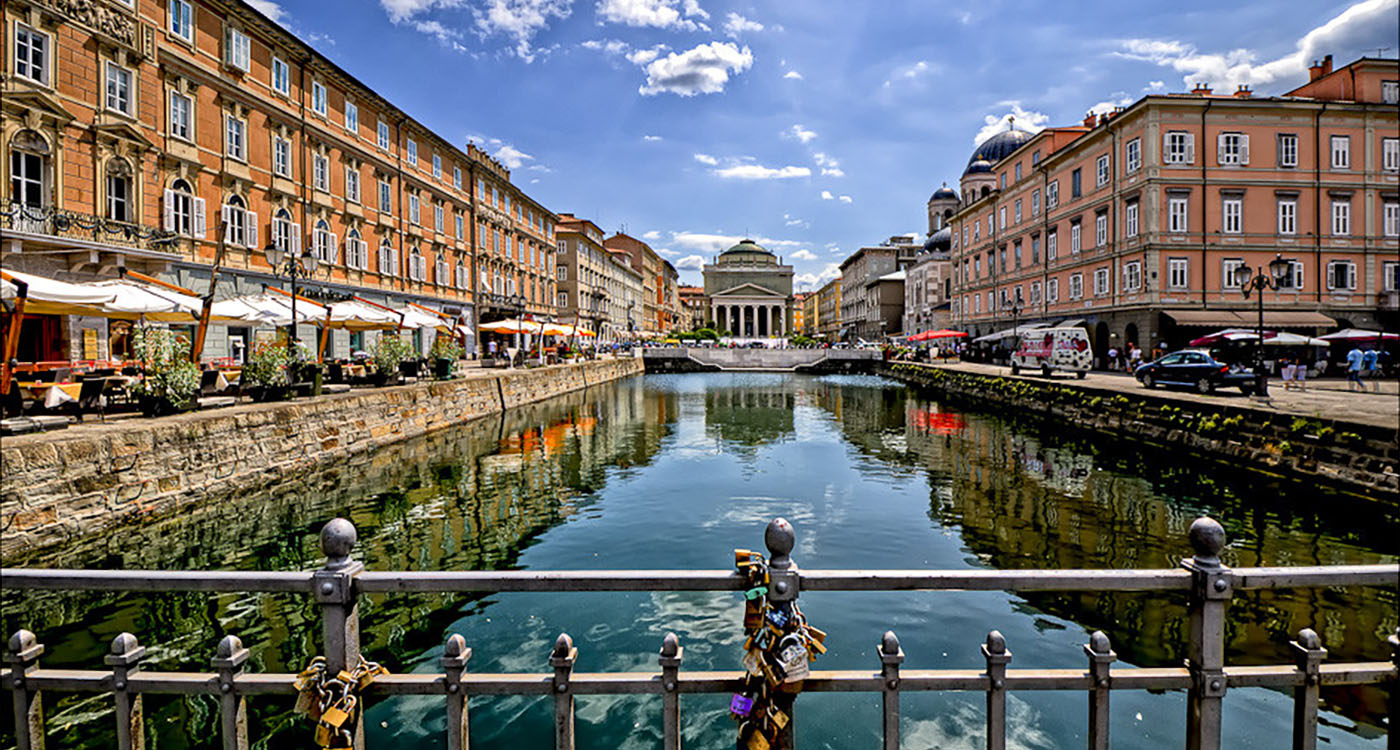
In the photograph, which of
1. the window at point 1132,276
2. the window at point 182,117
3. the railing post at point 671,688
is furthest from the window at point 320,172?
the window at point 1132,276

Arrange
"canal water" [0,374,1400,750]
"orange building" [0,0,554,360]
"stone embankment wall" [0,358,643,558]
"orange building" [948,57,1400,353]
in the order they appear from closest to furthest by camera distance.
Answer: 1. "canal water" [0,374,1400,750]
2. "stone embankment wall" [0,358,643,558]
3. "orange building" [0,0,554,360]
4. "orange building" [948,57,1400,353]

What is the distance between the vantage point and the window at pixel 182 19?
22422 mm

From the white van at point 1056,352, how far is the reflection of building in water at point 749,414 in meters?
12.8

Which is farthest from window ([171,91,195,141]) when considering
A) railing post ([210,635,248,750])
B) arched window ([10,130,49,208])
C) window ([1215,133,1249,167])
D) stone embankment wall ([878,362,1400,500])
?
window ([1215,133,1249,167])

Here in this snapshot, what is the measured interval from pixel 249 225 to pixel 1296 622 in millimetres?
31679

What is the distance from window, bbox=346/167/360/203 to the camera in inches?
1280

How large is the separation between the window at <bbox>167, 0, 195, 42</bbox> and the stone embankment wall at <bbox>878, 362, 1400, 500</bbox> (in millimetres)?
34159

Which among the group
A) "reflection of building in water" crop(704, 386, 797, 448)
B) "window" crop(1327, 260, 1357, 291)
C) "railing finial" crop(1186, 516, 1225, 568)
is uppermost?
"window" crop(1327, 260, 1357, 291)

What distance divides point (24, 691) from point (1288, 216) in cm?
4667

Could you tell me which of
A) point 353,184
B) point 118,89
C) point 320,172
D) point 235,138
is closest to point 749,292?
point 353,184

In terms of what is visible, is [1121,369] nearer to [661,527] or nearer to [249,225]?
[661,527]

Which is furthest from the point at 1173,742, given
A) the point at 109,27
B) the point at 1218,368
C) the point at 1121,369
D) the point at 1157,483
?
the point at 1121,369

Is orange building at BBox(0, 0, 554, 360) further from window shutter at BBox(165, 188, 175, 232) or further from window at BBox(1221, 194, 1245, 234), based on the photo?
window at BBox(1221, 194, 1245, 234)

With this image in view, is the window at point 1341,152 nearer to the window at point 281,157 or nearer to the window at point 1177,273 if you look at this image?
the window at point 1177,273
